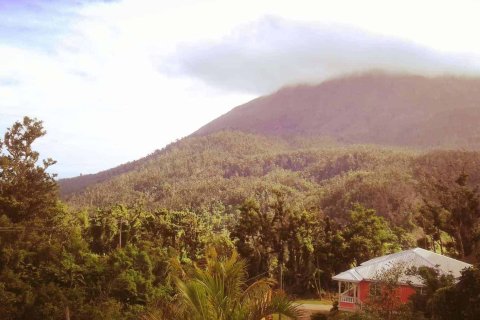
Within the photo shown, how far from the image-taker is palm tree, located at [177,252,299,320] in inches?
271

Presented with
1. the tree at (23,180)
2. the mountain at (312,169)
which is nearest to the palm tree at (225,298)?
the tree at (23,180)

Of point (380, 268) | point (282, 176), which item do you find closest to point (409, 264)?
point (380, 268)

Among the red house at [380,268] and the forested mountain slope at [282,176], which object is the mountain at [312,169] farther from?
the red house at [380,268]

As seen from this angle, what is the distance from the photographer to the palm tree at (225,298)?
271 inches

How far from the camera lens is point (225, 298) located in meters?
7.09

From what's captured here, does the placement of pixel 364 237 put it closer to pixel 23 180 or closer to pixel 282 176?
pixel 23 180

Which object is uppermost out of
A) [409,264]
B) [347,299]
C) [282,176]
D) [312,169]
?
[312,169]

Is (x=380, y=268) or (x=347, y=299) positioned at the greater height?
(x=380, y=268)

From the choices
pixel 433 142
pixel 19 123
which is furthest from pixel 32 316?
pixel 433 142

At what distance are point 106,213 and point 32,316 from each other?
17.1 metres

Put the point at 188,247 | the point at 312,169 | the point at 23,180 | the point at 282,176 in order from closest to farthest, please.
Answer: the point at 23,180 → the point at 188,247 → the point at 282,176 → the point at 312,169

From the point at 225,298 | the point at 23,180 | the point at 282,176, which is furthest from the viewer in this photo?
the point at 282,176

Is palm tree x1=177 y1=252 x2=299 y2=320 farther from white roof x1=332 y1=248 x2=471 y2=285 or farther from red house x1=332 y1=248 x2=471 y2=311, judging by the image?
red house x1=332 y1=248 x2=471 y2=311

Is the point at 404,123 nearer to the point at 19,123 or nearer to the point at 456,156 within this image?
the point at 456,156
